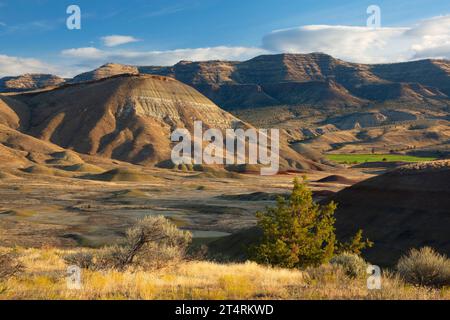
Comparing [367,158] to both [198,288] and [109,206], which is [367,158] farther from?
[198,288]

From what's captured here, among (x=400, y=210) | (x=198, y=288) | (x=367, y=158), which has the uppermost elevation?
(x=198, y=288)

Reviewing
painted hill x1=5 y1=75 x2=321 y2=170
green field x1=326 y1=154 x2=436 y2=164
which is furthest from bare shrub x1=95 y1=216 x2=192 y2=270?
green field x1=326 y1=154 x2=436 y2=164

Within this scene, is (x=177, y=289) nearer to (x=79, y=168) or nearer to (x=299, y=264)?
(x=299, y=264)

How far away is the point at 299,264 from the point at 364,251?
6506 millimetres

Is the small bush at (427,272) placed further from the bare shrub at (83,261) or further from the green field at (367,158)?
the green field at (367,158)

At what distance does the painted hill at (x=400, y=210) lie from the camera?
82.3 ft

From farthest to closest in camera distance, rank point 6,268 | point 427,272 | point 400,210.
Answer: point 400,210, point 427,272, point 6,268

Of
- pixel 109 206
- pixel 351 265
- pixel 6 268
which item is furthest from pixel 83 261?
pixel 109 206

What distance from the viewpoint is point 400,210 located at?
1118 inches

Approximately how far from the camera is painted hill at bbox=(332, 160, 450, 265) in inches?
988

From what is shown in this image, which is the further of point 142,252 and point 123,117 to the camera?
point 123,117

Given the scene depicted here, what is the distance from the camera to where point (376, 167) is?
143 metres

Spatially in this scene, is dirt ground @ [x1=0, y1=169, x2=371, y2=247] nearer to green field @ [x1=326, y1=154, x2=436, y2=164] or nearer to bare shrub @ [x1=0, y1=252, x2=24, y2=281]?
bare shrub @ [x1=0, y1=252, x2=24, y2=281]

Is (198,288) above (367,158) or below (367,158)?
above
